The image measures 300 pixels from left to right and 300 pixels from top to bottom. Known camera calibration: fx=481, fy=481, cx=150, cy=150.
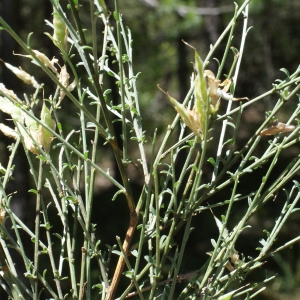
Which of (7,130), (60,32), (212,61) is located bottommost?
(212,61)

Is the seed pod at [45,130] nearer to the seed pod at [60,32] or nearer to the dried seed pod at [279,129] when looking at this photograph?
the seed pod at [60,32]

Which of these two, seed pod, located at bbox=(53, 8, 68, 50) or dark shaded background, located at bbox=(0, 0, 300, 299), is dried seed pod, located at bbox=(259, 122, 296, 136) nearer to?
seed pod, located at bbox=(53, 8, 68, 50)

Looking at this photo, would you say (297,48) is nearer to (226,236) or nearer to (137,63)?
(137,63)

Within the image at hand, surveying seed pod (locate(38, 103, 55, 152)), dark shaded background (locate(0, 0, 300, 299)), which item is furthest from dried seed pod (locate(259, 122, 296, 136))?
dark shaded background (locate(0, 0, 300, 299))

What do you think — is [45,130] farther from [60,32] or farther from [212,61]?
[212,61]

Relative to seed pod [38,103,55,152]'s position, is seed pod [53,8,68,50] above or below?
above

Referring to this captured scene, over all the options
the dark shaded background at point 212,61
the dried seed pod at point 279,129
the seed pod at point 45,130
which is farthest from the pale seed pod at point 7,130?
the dark shaded background at point 212,61

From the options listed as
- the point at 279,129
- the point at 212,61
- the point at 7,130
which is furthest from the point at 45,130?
the point at 212,61

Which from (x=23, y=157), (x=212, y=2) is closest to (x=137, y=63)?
(x=212, y=2)
